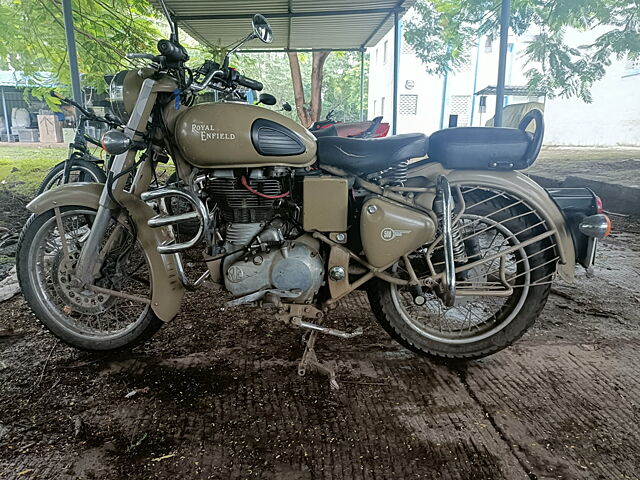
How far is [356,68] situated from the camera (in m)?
27.1

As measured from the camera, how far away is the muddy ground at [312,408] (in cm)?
159

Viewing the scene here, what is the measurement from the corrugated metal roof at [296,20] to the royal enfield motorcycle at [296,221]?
13.1 feet

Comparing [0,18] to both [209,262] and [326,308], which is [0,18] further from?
[326,308]

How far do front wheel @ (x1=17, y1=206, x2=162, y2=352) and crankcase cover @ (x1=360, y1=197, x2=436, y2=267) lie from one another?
1.07m

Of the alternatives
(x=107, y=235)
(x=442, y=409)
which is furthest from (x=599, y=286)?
(x=107, y=235)

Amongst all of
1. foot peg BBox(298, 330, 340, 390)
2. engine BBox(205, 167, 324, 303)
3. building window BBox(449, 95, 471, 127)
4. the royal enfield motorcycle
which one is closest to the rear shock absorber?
the royal enfield motorcycle

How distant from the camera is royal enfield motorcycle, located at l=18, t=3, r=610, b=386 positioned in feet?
6.44

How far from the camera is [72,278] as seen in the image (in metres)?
2.22

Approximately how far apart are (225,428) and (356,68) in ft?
90.5

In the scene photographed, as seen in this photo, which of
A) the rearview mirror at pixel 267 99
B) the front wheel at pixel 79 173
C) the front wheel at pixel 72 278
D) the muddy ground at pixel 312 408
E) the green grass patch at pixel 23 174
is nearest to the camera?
the muddy ground at pixel 312 408

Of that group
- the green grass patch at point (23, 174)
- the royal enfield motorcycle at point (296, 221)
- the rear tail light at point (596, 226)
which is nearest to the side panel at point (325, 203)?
the royal enfield motorcycle at point (296, 221)

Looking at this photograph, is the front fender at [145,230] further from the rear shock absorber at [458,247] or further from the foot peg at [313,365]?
the rear shock absorber at [458,247]

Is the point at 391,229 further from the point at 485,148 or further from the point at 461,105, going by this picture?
the point at 461,105

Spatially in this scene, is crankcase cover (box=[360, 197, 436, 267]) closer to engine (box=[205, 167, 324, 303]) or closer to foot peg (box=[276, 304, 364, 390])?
engine (box=[205, 167, 324, 303])
